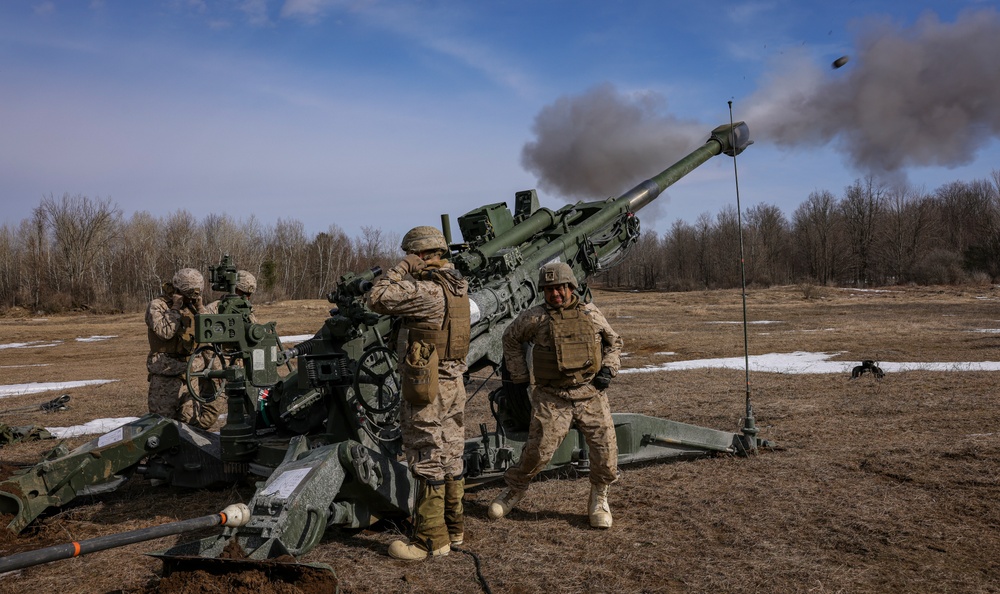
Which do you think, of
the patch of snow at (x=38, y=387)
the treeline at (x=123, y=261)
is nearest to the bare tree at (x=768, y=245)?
the treeline at (x=123, y=261)

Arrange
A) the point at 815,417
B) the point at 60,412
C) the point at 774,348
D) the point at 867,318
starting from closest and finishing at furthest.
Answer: the point at 815,417, the point at 60,412, the point at 774,348, the point at 867,318

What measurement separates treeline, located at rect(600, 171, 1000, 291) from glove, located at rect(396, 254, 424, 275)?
40.8 meters

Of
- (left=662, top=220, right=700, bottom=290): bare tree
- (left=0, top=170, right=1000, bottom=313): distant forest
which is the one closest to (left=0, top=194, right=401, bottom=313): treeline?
(left=0, top=170, right=1000, bottom=313): distant forest

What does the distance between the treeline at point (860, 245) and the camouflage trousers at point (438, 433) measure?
134 feet

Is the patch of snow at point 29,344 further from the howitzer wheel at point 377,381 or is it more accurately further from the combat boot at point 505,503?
the combat boot at point 505,503

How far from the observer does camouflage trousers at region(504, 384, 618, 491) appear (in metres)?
4.86

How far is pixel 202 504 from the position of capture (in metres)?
5.69

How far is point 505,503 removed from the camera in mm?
5082

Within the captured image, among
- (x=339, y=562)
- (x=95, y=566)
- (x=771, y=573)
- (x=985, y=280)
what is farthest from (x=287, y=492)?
(x=985, y=280)

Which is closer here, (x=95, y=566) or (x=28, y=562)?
(x=28, y=562)

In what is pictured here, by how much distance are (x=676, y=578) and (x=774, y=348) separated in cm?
1152

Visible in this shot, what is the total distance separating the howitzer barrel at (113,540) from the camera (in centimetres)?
254

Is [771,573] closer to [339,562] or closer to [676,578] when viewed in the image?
[676,578]

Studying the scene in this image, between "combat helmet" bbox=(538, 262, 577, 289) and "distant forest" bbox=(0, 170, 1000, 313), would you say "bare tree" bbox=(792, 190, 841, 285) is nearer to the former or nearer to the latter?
"distant forest" bbox=(0, 170, 1000, 313)
